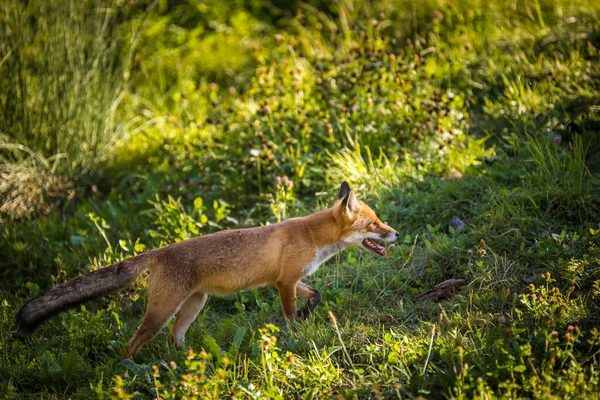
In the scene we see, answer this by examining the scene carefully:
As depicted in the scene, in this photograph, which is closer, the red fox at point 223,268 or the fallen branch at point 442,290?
the red fox at point 223,268

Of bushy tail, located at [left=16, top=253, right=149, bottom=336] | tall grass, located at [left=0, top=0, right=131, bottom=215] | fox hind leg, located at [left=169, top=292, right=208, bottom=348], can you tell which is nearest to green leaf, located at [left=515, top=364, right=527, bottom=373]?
fox hind leg, located at [left=169, top=292, right=208, bottom=348]

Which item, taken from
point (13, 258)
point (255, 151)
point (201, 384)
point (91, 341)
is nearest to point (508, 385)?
point (201, 384)

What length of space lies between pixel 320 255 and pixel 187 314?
126cm

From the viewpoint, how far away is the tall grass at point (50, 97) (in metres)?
7.69

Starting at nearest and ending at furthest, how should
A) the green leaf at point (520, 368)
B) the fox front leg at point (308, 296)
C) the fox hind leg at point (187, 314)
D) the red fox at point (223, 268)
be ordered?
1. the green leaf at point (520, 368)
2. the red fox at point (223, 268)
3. the fox hind leg at point (187, 314)
4. the fox front leg at point (308, 296)

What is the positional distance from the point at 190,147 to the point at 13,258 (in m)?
2.68

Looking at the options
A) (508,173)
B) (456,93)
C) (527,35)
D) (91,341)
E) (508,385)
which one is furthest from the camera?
(527,35)

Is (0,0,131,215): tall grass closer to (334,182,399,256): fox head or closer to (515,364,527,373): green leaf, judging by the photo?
(334,182,399,256): fox head

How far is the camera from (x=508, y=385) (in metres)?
3.52

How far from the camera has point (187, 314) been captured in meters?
5.15

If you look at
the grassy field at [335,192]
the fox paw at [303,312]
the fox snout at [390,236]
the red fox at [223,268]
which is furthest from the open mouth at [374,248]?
the fox paw at [303,312]

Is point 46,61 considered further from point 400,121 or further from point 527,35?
point 527,35

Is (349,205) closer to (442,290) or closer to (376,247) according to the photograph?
(376,247)

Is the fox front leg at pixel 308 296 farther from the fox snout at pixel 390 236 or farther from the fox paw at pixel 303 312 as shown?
the fox snout at pixel 390 236
